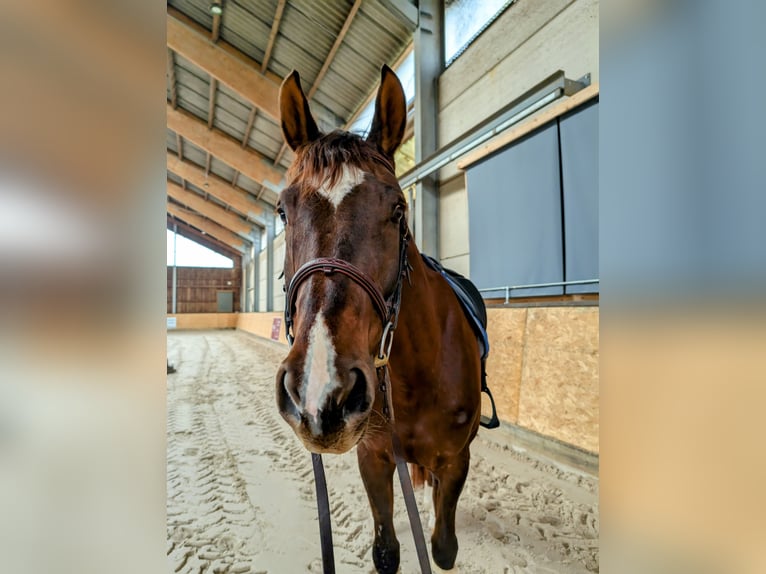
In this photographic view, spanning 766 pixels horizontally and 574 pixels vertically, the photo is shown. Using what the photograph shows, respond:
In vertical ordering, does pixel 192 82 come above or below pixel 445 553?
above

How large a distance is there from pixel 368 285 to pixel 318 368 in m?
0.23

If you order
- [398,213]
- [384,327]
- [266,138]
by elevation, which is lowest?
[384,327]

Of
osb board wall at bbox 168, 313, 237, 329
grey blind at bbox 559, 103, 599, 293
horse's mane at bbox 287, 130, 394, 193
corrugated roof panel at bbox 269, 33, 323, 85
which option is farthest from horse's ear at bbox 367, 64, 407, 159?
osb board wall at bbox 168, 313, 237, 329

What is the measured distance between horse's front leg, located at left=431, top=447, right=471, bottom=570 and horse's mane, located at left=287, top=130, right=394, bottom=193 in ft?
3.84

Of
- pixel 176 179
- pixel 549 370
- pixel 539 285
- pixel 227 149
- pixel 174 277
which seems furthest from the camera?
pixel 174 277

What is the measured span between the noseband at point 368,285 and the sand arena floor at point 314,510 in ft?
4.34

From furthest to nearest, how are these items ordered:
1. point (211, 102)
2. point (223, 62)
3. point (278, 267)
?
point (278, 267), point (211, 102), point (223, 62)

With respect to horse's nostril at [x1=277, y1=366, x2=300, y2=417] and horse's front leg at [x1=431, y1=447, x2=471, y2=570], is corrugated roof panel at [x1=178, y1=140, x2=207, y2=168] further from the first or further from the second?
horse's nostril at [x1=277, y1=366, x2=300, y2=417]

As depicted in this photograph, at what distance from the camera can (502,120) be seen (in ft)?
12.3

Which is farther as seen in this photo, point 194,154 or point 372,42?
point 194,154

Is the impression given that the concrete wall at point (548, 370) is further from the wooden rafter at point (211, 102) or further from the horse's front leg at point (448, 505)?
the wooden rafter at point (211, 102)

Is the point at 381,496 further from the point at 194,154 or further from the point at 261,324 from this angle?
the point at 194,154

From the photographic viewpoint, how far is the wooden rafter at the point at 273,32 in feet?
19.9

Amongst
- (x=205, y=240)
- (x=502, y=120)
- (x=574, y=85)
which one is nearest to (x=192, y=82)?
(x=502, y=120)
